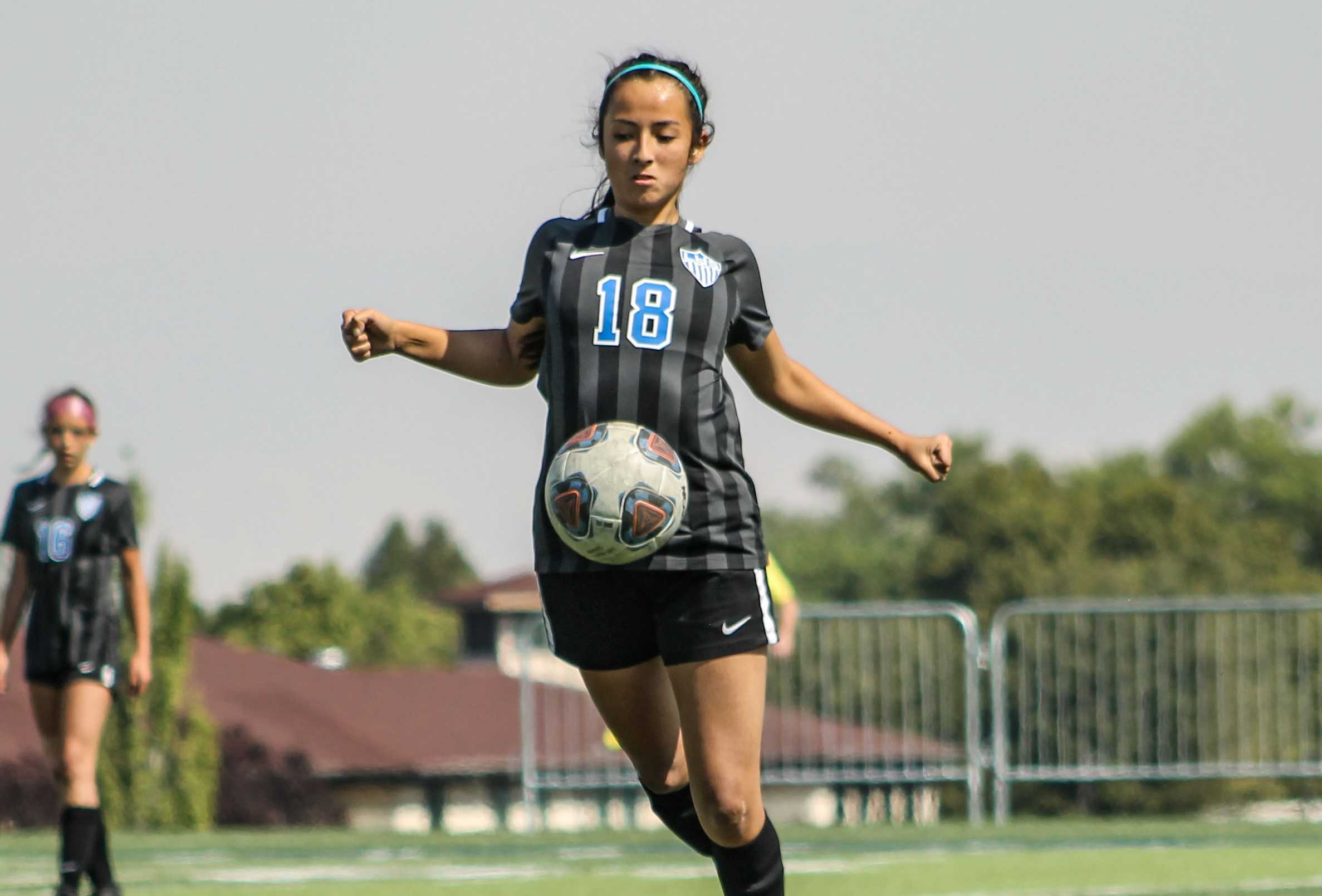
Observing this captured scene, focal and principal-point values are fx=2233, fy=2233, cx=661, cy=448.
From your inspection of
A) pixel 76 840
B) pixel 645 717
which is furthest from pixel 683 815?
pixel 76 840

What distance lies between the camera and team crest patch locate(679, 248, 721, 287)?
18.4 ft

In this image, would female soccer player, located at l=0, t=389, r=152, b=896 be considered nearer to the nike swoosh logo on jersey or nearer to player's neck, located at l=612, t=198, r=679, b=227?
player's neck, located at l=612, t=198, r=679, b=227

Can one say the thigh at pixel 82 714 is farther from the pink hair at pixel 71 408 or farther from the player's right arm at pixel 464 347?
the player's right arm at pixel 464 347

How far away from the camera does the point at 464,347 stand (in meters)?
5.90

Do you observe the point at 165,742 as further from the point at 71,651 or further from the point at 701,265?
the point at 701,265

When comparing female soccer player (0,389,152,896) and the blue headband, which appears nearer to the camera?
the blue headband

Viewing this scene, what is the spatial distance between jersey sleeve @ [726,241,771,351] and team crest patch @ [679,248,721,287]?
0.21 feet

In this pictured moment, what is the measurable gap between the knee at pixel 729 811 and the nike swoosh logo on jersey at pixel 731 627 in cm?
36

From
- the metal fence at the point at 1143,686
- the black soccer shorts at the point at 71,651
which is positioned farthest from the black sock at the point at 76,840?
the metal fence at the point at 1143,686

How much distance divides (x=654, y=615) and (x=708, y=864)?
5502mm

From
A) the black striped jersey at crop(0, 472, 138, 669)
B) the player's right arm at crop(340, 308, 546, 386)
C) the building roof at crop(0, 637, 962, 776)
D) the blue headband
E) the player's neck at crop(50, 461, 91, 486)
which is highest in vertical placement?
the blue headband

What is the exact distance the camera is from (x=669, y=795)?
596 centimetres

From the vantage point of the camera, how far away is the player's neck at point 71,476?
29.0ft

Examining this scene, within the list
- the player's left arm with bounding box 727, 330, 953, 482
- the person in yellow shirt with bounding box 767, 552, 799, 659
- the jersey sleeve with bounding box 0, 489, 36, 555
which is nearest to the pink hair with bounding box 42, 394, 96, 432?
the jersey sleeve with bounding box 0, 489, 36, 555
